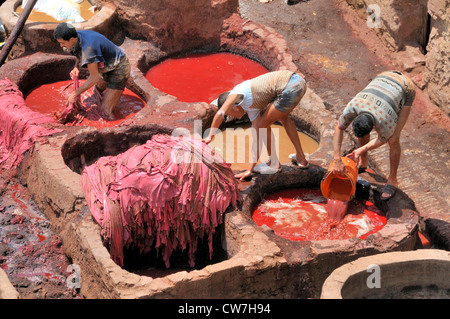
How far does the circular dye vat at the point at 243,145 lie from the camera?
348 inches

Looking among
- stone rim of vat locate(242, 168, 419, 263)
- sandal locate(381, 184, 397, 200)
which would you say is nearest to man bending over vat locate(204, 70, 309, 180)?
stone rim of vat locate(242, 168, 419, 263)

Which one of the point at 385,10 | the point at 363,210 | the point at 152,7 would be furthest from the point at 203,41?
the point at 363,210

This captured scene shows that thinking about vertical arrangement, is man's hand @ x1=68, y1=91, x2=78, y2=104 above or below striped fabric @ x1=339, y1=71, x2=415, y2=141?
below

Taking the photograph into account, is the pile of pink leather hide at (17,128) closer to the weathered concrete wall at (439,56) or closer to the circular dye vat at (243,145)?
the circular dye vat at (243,145)

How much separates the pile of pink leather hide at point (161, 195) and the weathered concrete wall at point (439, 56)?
3.45 m

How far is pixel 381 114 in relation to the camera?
23.7ft

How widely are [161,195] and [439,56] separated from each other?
4.36 m

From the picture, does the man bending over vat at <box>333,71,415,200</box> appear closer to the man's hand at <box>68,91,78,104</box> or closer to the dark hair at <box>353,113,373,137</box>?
the dark hair at <box>353,113,373,137</box>

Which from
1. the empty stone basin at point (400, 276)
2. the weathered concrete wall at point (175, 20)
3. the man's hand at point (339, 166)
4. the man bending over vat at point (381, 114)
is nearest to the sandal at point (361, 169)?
the man bending over vat at point (381, 114)

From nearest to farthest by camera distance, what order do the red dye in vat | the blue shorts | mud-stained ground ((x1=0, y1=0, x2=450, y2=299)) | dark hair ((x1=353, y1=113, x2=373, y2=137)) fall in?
mud-stained ground ((x1=0, y1=0, x2=450, y2=299)), dark hair ((x1=353, y1=113, x2=373, y2=137)), the blue shorts, the red dye in vat

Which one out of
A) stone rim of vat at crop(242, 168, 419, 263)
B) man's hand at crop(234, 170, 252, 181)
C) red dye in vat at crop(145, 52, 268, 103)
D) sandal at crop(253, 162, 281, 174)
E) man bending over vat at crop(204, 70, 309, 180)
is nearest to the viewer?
stone rim of vat at crop(242, 168, 419, 263)

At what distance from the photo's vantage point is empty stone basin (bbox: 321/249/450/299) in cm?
589

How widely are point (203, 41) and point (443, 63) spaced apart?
3.30 m

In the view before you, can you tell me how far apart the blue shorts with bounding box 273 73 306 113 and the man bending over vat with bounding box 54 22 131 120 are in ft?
7.22
